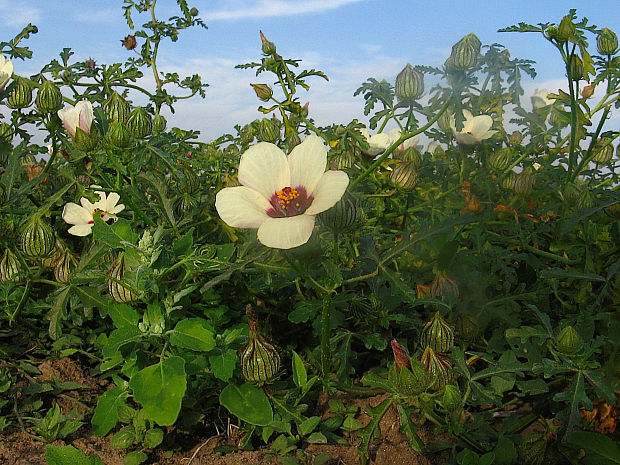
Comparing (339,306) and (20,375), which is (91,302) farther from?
(339,306)

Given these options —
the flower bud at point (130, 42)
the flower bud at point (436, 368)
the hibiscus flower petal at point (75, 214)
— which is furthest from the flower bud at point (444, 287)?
the flower bud at point (130, 42)

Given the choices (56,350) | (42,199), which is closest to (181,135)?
(42,199)

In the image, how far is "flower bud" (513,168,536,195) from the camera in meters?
2.00

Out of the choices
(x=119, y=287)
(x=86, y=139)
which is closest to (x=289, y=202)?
(x=119, y=287)

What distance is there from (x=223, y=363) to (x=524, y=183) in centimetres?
112

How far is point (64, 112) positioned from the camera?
1.85m

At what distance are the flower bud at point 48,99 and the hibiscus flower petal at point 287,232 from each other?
40.1 inches

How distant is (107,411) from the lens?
1.57 m

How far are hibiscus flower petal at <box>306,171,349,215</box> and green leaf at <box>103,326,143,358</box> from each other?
506mm

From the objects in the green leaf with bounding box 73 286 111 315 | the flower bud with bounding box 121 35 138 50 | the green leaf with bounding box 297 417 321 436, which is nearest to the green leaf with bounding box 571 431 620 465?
the green leaf with bounding box 297 417 321 436

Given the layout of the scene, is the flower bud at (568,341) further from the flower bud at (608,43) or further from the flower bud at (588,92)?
the flower bud at (608,43)

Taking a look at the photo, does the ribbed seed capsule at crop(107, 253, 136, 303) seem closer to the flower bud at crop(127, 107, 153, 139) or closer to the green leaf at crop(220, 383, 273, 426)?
the green leaf at crop(220, 383, 273, 426)

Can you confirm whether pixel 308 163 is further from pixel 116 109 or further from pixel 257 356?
pixel 116 109

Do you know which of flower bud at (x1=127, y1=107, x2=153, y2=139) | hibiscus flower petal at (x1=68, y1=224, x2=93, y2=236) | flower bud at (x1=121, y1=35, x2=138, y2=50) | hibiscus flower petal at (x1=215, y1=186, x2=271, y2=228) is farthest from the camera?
flower bud at (x1=121, y1=35, x2=138, y2=50)
